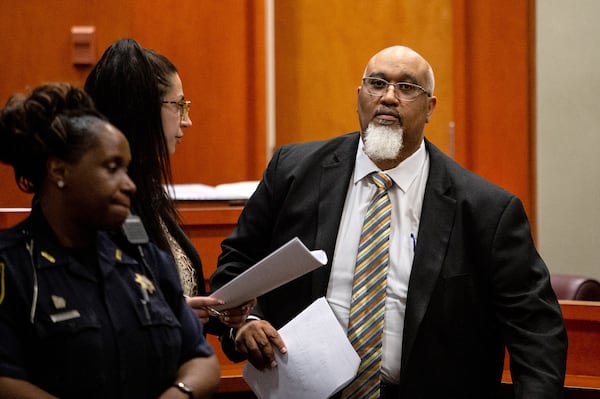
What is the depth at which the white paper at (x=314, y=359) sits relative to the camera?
237 centimetres

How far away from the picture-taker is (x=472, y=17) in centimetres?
491

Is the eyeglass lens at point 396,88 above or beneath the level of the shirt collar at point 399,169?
above

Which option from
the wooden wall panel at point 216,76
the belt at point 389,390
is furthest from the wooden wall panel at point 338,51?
the belt at point 389,390

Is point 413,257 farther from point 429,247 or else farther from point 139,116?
point 139,116

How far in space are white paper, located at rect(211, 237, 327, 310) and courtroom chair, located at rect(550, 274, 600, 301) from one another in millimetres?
1659

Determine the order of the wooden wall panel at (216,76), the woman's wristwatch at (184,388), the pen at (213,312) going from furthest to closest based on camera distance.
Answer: the wooden wall panel at (216,76)
the pen at (213,312)
the woman's wristwatch at (184,388)

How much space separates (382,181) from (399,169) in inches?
3.0

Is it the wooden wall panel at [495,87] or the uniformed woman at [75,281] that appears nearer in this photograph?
the uniformed woman at [75,281]

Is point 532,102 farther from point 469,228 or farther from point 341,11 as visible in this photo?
point 469,228

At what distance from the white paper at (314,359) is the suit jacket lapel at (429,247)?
177 mm

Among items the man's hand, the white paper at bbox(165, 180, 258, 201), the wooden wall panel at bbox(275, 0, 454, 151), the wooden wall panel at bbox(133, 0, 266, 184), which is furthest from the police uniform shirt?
the wooden wall panel at bbox(275, 0, 454, 151)

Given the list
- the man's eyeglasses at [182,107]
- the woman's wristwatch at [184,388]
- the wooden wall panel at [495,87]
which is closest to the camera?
the woman's wristwatch at [184,388]

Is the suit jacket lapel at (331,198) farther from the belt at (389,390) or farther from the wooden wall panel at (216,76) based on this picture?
the wooden wall panel at (216,76)

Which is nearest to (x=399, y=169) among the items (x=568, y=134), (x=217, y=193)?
(x=217, y=193)
